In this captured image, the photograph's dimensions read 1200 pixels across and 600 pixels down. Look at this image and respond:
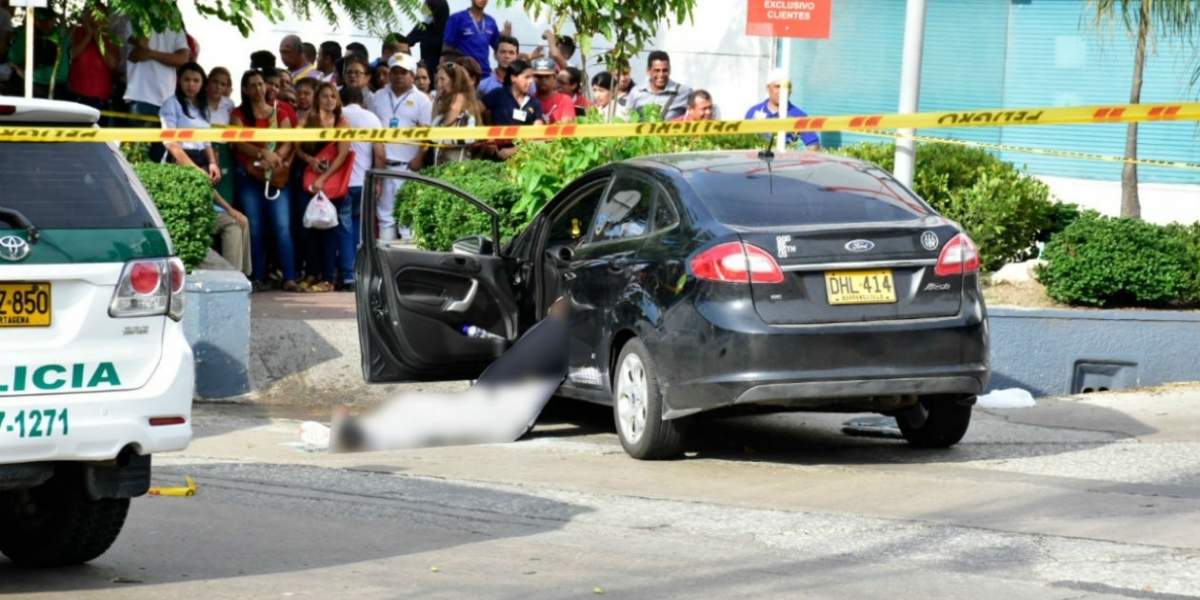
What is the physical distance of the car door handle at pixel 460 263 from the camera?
413 inches

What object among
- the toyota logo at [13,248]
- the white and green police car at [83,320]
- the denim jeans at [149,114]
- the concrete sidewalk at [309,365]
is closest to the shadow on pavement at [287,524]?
the white and green police car at [83,320]

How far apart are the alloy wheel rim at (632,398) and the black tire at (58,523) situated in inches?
128

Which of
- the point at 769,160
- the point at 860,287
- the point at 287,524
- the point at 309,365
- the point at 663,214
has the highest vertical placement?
the point at 769,160

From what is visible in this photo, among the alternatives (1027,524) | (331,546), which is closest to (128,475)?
(331,546)

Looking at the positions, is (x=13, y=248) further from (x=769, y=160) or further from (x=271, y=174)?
(x=271, y=174)

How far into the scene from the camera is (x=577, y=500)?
327 inches

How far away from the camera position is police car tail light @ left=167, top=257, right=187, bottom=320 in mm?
6363

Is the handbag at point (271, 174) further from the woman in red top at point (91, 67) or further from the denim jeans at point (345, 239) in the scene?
the woman in red top at point (91, 67)

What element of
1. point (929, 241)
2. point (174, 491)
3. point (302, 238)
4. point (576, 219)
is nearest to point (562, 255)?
point (576, 219)

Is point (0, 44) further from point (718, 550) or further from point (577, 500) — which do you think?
point (718, 550)

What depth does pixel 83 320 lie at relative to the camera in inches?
241

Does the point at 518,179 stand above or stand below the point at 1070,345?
above

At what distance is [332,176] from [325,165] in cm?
11

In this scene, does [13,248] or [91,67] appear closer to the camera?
[13,248]
